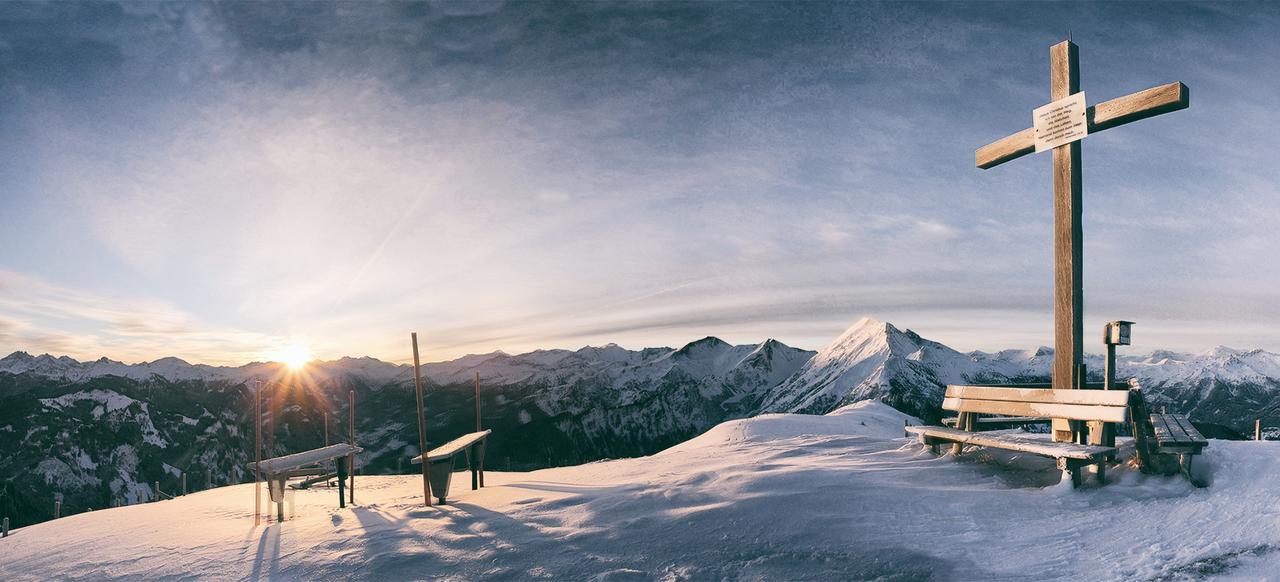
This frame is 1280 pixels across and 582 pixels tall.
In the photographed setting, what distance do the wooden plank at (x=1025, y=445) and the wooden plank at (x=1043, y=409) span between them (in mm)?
372

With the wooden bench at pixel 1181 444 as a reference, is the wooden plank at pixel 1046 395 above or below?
above

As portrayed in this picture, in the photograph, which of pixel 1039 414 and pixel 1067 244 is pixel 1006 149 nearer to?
pixel 1067 244

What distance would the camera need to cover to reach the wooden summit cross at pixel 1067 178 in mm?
10180

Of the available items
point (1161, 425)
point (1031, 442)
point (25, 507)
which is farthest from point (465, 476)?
point (25, 507)

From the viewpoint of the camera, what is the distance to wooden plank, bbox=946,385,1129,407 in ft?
28.7

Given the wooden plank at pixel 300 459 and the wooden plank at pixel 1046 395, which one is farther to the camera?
the wooden plank at pixel 300 459

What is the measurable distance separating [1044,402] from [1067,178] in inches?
127

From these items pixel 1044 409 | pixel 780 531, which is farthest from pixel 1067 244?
pixel 780 531

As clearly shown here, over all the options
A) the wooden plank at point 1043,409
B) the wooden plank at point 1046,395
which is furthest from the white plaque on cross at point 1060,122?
the wooden plank at point 1043,409

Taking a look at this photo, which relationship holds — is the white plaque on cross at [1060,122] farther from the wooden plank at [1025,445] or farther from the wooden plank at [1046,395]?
the wooden plank at [1025,445]

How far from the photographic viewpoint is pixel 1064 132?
1056 cm

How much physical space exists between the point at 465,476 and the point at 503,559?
11.9 metres

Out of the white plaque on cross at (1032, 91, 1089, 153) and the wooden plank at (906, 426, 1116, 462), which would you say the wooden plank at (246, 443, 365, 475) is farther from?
the white plaque on cross at (1032, 91, 1089, 153)

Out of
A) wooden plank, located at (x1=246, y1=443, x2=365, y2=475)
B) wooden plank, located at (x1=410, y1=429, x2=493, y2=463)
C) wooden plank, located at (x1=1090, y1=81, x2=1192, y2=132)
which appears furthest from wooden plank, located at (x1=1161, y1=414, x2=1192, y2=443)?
wooden plank, located at (x1=246, y1=443, x2=365, y2=475)
